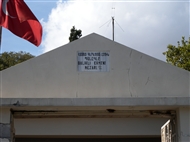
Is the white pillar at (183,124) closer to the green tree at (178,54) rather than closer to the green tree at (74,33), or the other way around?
the green tree at (178,54)

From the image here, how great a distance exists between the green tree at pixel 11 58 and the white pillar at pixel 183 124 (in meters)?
21.9

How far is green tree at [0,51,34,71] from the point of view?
29.8 meters

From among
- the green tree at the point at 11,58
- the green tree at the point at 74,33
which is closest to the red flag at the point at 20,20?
the green tree at the point at 74,33

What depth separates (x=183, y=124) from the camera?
8156mm

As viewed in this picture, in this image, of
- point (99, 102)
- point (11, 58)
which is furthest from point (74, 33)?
point (99, 102)

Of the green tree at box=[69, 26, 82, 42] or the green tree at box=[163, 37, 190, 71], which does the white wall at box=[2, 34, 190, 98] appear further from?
the green tree at box=[69, 26, 82, 42]

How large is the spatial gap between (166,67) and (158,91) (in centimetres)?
58

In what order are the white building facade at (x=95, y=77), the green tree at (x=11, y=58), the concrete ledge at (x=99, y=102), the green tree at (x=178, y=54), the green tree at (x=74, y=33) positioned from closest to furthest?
the concrete ledge at (x=99, y=102)
the white building facade at (x=95, y=77)
the green tree at (x=178, y=54)
the green tree at (x=74, y=33)
the green tree at (x=11, y=58)

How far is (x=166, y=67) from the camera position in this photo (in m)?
9.10

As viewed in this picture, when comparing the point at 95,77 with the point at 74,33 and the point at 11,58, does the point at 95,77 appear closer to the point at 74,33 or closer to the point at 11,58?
the point at 74,33

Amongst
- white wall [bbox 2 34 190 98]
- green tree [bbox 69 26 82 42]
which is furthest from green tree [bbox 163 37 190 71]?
white wall [bbox 2 34 190 98]

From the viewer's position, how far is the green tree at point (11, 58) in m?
29.8

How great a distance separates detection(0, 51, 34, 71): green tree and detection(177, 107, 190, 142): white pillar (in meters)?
21.9

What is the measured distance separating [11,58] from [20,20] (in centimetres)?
2345
